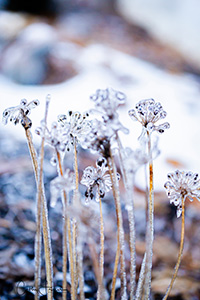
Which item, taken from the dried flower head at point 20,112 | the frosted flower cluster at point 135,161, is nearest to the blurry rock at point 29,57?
the dried flower head at point 20,112

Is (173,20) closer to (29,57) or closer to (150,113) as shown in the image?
(29,57)

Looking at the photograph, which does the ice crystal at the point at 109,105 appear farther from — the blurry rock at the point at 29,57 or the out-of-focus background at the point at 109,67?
the blurry rock at the point at 29,57

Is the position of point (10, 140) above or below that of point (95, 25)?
below

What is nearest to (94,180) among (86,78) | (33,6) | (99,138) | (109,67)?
(99,138)

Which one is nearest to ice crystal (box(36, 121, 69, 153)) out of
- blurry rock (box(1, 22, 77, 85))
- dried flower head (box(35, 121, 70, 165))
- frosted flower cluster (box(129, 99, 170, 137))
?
dried flower head (box(35, 121, 70, 165))

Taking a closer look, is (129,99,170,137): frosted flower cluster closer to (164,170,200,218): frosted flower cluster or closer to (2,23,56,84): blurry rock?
(164,170,200,218): frosted flower cluster

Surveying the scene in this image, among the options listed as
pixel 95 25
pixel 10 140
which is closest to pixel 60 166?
pixel 10 140

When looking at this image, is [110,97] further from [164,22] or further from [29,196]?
[164,22]
